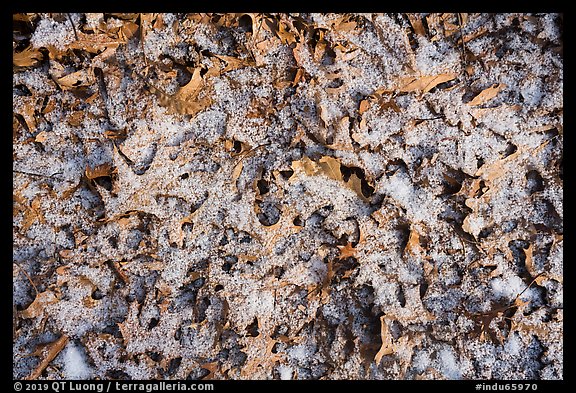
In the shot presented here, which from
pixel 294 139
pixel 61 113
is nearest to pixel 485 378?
pixel 294 139

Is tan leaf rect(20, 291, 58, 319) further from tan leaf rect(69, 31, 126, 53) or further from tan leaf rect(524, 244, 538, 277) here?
tan leaf rect(524, 244, 538, 277)

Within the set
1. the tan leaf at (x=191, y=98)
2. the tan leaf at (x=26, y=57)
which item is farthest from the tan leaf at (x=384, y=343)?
the tan leaf at (x=26, y=57)

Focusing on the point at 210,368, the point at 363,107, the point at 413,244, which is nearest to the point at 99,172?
the point at 210,368

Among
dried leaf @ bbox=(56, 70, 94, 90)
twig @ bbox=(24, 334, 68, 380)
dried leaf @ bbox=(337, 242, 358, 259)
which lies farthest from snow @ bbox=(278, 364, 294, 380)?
dried leaf @ bbox=(56, 70, 94, 90)

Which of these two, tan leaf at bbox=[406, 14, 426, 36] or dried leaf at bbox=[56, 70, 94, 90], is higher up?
tan leaf at bbox=[406, 14, 426, 36]
